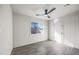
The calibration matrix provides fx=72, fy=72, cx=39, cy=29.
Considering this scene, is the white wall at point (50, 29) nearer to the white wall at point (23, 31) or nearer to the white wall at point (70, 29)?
the white wall at point (70, 29)

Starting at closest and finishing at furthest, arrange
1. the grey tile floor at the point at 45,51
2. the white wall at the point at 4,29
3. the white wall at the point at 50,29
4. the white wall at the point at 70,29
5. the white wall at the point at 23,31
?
the white wall at the point at 4,29 → the grey tile floor at the point at 45,51 → the white wall at the point at 23,31 → the white wall at the point at 70,29 → the white wall at the point at 50,29

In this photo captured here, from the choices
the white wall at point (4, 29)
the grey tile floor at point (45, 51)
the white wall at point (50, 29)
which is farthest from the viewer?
the white wall at point (50, 29)

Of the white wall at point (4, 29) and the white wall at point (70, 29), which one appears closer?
the white wall at point (4, 29)

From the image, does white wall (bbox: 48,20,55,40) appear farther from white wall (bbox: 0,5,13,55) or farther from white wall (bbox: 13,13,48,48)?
white wall (bbox: 0,5,13,55)

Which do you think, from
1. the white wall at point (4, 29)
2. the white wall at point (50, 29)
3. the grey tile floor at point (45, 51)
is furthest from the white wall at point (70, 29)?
the white wall at point (4, 29)

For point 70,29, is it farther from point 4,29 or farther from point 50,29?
point 4,29

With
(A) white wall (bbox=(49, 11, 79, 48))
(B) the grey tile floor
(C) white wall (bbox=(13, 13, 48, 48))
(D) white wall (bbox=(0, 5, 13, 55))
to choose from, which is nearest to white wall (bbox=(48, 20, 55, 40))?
(A) white wall (bbox=(49, 11, 79, 48))

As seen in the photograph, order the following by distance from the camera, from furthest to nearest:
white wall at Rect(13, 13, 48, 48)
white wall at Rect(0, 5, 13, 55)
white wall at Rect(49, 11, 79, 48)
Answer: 1. white wall at Rect(49, 11, 79, 48)
2. white wall at Rect(13, 13, 48, 48)
3. white wall at Rect(0, 5, 13, 55)

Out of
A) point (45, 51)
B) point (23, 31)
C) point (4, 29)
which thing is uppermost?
point (4, 29)

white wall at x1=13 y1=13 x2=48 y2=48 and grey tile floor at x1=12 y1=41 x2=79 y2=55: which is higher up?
white wall at x1=13 y1=13 x2=48 y2=48

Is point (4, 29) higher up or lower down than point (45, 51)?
higher up

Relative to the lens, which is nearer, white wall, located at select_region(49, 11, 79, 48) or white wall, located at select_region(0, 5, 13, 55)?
white wall, located at select_region(0, 5, 13, 55)

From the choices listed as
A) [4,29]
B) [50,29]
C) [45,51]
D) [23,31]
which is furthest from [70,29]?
[4,29]

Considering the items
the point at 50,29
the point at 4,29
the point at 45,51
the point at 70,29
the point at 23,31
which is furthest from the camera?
the point at 50,29
